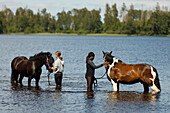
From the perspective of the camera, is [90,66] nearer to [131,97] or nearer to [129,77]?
[129,77]

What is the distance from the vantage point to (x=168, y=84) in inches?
794

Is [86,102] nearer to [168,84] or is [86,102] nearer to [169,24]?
[168,84]

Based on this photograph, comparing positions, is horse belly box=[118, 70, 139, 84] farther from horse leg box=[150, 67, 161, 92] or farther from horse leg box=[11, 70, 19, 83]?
horse leg box=[11, 70, 19, 83]

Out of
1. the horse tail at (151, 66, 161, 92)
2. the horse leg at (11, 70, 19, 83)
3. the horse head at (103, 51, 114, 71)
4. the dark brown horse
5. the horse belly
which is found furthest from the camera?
the horse leg at (11, 70, 19, 83)

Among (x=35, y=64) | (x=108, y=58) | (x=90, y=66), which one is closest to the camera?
(x=108, y=58)

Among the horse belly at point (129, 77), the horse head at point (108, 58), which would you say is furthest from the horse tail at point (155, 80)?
the horse head at point (108, 58)

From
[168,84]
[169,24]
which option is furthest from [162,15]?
[168,84]

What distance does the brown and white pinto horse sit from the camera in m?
15.0

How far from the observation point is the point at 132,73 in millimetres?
15172

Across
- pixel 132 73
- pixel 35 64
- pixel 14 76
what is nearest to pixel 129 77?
pixel 132 73

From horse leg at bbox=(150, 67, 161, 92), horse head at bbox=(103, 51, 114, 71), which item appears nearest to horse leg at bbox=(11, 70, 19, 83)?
horse head at bbox=(103, 51, 114, 71)

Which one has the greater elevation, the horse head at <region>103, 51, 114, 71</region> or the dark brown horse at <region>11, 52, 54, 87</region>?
the horse head at <region>103, 51, 114, 71</region>

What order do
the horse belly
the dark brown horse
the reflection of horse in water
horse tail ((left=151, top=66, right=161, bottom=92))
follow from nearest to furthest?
the reflection of horse in water
horse tail ((left=151, top=66, right=161, bottom=92))
the horse belly
the dark brown horse

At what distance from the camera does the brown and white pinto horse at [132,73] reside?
1502cm
